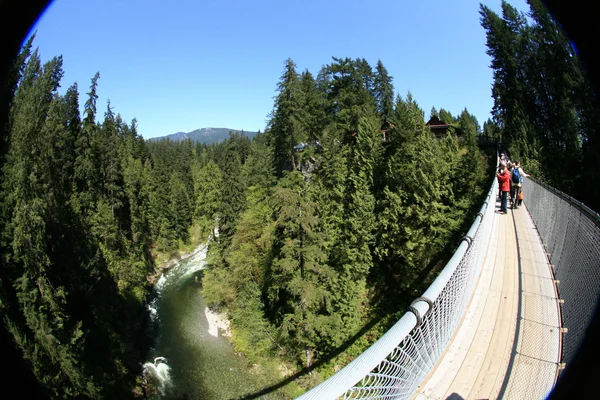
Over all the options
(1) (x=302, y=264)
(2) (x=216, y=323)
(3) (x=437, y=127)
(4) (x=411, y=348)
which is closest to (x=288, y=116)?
(1) (x=302, y=264)

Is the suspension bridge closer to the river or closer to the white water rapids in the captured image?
the river

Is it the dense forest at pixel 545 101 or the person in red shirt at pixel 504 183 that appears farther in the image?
the dense forest at pixel 545 101

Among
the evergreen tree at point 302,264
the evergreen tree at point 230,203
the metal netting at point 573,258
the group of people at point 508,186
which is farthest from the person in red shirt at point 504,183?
the evergreen tree at point 230,203

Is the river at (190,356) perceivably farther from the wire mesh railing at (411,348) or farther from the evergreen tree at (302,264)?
the wire mesh railing at (411,348)

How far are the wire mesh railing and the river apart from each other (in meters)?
16.5

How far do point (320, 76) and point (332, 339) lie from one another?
35.3m

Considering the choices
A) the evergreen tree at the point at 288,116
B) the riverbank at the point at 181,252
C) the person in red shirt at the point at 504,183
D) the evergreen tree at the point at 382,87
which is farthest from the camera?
the evergreen tree at the point at 382,87

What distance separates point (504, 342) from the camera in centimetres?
370

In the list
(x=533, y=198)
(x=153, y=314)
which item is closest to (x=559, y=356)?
(x=533, y=198)

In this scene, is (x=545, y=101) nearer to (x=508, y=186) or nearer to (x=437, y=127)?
(x=437, y=127)

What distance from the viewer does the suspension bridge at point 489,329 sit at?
2303 mm

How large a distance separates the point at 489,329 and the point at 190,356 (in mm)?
20567

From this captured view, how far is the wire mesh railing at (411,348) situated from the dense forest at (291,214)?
27.7 ft

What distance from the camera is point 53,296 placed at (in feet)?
38.4
